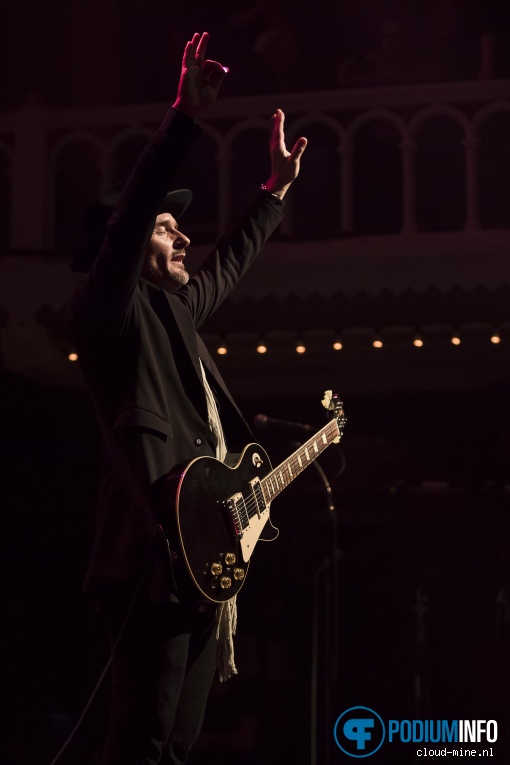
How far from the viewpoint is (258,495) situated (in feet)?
8.89

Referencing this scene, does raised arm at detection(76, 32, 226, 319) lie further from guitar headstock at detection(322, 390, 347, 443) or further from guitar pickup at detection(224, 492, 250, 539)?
guitar headstock at detection(322, 390, 347, 443)

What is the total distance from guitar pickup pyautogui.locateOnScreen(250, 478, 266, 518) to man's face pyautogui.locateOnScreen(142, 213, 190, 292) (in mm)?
673

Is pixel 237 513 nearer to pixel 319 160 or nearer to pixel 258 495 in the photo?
pixel 258 495

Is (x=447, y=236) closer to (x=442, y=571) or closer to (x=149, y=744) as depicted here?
(x=442, y=571)

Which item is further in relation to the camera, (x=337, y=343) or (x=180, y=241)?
(x=337, y=343)

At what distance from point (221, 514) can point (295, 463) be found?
0.60m

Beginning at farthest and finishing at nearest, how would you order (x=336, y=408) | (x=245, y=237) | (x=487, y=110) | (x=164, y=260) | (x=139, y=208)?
1. (x=487, y=110)
2. (x=336, y=408)
3. (x=245, y=237)
4. (x=164, y=260)
5. (x=139, y=208)

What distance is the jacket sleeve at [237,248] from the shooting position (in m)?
3.08

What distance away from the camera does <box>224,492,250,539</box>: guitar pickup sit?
251 cm

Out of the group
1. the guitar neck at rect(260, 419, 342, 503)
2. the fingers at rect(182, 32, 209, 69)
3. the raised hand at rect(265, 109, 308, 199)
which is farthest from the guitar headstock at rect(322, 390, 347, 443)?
the fingers at rect(182, 32, 209, 69)

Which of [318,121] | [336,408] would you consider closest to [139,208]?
[336,408]

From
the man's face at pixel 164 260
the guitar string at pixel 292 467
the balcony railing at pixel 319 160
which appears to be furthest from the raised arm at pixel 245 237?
the balcony railing at pixel 319 160

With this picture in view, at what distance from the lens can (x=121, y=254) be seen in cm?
238

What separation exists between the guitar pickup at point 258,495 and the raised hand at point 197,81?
1032mm
